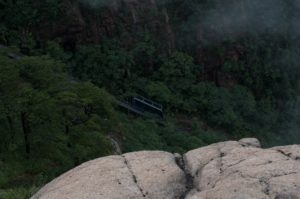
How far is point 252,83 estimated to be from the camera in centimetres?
3716

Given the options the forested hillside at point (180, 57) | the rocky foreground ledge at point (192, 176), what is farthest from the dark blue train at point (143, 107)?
the rocky foreground ledge at point (192, 176)

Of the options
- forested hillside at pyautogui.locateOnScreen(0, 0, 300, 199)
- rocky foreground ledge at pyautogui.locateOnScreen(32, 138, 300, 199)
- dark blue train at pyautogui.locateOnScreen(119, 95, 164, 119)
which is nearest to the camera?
rocky foreground ledge at pyautogui.locateOnScreen(32, 138, 300, 199)

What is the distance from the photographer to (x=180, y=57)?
114 feet

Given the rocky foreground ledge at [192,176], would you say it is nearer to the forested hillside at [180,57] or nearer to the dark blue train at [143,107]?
the forested hillside at [180,57]

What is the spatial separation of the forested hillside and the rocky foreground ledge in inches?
627

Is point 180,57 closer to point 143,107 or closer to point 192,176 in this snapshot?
point 143,107

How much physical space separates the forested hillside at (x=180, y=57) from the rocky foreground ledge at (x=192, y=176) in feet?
52.2

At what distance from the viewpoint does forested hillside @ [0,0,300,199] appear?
102 feet

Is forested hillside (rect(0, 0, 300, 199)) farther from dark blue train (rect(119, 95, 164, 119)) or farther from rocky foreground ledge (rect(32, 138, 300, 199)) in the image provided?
rocky foreground ledge (rect(32, 138, 300, 199))

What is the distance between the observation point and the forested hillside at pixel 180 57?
31.1 metres

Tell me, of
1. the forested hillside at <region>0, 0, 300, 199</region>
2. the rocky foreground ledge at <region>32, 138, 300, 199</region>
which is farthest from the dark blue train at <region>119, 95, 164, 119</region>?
the rocky foreground ledge at <region>32, 138, 300, 199</region>

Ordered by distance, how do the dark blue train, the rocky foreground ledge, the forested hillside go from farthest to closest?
1. the forested hillside
2. the dark blue train
3. the rocky foreground ledge

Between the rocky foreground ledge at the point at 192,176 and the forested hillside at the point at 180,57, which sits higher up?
the rocky foreground ledge at the point at 192,176

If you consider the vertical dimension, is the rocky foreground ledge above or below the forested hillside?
above
